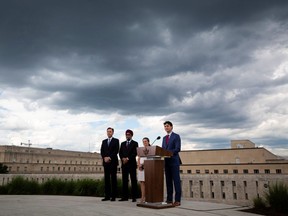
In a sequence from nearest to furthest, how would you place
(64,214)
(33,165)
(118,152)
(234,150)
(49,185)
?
(64,214) < (118,152) < (49,185) < (234,150) < (33,165)

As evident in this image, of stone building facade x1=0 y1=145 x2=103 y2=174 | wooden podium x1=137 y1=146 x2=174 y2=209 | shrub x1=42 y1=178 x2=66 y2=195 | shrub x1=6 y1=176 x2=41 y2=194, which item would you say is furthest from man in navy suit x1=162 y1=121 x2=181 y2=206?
stone building facade x1=0 y1=145 x2=103 y2=174

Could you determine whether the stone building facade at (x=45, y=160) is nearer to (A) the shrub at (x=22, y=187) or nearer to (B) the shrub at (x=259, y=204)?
(A) the shrub at (x=22, y=187)

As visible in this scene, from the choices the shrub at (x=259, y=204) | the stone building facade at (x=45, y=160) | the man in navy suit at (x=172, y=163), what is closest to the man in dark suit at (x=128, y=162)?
the man in navy suit at (x=172, y=163)

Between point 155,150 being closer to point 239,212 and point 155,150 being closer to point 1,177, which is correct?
point 239,212

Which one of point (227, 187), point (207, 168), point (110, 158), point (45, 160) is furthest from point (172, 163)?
point (45, 160)

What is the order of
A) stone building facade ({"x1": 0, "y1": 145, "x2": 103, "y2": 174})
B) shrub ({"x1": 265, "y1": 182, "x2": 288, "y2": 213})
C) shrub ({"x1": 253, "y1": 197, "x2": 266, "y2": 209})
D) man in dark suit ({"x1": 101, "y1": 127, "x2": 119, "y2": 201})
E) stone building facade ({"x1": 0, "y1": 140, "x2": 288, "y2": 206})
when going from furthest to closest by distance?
stone building facade ({"x1": 0, "y1": 145, "x2": 103, "y2": 174}) < man in dark suit ({"x1": 101, "y1": 127, "x2": 119, "y2": 201}) < stone building facade ({"x1": 0, "y1": 140, "x2": 288, "y2": 206}) < shrub ({"x1": 253, "y1": 197, "x2": 266, "y2": 209}) < shrub ({"x1": 265, "y1": 182, "x2": 288, "y2": 213})

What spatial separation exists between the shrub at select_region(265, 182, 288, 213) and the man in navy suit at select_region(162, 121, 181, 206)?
6.93ft

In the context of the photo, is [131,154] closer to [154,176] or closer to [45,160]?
[154,176]

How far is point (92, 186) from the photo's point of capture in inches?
400

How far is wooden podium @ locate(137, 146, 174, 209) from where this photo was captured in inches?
253

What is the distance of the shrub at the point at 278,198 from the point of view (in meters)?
6.01

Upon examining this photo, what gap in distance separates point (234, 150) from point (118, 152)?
54.3 metres

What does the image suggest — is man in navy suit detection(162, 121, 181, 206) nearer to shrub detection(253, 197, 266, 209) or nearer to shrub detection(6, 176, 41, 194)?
shrub detection(253, 197, 266, 209)

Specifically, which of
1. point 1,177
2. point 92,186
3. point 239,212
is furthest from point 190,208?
point 1,177
